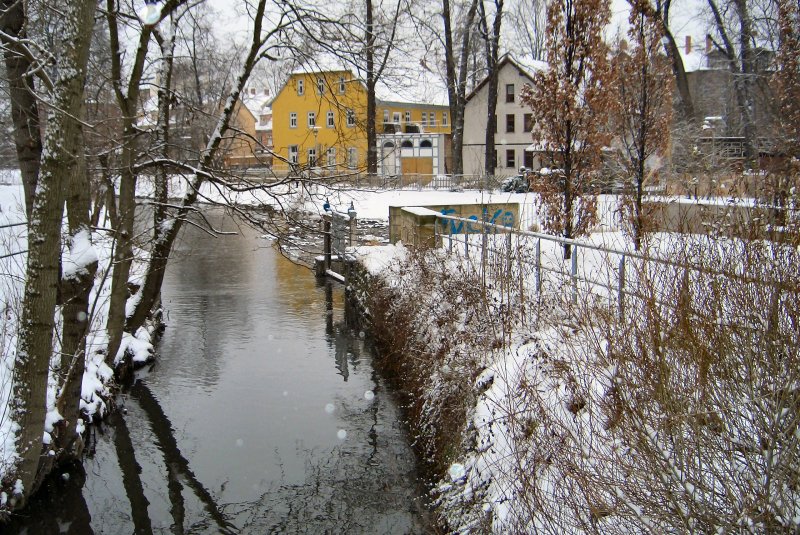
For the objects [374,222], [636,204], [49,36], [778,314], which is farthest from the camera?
[374,222]

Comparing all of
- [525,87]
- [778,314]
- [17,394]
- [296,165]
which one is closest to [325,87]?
[296,165]

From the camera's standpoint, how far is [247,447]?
9023 mm

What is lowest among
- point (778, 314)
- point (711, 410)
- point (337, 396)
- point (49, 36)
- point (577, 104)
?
point (337, 396)

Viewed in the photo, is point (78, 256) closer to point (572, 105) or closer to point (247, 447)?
point (247, 447)

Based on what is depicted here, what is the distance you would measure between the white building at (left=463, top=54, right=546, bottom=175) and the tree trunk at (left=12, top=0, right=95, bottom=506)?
142 ft

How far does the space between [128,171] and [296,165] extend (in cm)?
250

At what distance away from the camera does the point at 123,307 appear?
10.1m

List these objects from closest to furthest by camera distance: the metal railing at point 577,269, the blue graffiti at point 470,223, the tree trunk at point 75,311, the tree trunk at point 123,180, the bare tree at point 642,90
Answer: the metal railing at point 577,269
the tree trunk at point 75,311
the tree trunk at point 123,180
the bare tree at point 642,90
the blue graffiti at point 470,223

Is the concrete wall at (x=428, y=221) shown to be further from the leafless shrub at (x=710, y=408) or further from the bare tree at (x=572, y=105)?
the leafless shrub at (x=710, y=408)

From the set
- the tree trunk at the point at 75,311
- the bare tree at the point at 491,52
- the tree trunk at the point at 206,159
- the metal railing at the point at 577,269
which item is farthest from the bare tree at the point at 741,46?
the tree trunk at the point at 75,311

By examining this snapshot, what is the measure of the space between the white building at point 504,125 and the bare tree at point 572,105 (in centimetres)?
3666

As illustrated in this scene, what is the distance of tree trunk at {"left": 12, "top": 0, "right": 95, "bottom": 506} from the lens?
6645mm

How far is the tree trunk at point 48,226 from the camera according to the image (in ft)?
21.8

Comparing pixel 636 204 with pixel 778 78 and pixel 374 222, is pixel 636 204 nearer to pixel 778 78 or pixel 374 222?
pixel 778 78
